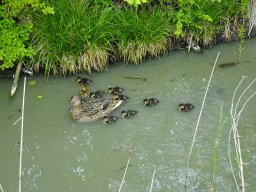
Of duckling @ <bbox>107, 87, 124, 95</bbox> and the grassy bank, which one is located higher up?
the grassy bank

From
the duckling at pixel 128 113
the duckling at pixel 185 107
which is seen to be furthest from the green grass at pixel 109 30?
the duckling at pixel 185 107

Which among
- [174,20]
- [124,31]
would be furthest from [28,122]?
[174,20]

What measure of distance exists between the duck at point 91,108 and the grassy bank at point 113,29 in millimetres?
1055

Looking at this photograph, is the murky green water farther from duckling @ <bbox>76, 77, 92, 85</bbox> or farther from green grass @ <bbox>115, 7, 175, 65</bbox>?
green grass @ <bbox>115, 7, 175, 65</bbox>

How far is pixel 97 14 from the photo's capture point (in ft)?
21.2

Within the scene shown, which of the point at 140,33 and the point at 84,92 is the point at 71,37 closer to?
the point at 84,92

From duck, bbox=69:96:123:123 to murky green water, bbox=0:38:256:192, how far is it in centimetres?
12

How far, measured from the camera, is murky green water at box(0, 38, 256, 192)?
4242mm

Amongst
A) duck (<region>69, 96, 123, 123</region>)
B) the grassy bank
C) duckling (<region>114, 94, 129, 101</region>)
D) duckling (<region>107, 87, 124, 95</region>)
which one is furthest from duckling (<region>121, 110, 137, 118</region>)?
the grassy bank

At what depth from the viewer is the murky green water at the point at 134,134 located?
4242 mm

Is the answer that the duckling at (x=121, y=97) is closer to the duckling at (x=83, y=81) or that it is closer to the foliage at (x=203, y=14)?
the duckling at (x=83, y=81)

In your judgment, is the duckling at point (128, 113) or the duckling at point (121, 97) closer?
the duckling at point (128, 113)

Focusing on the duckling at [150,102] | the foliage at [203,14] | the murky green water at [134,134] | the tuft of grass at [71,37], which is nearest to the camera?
the murky green water at [134,134]

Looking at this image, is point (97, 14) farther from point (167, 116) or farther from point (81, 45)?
point (167, 116)
